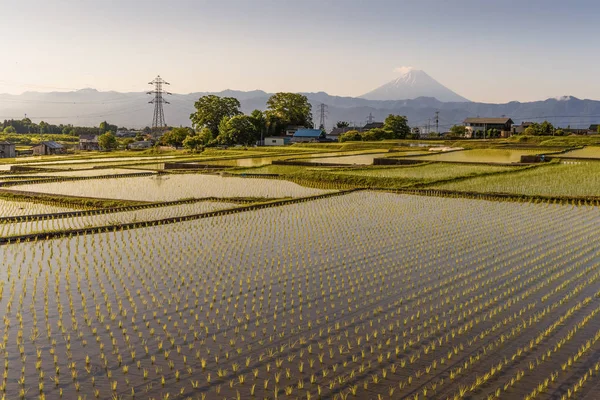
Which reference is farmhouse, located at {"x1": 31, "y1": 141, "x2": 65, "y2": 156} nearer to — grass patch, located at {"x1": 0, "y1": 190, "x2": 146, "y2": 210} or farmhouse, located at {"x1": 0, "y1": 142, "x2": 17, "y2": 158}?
farmhouse, located at {"x1": 0, "y1": 142, "x2": 17, "y2": 158}

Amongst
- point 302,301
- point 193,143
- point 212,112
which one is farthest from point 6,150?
point 302,301

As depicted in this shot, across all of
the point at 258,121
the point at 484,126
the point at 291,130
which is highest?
the point at 484,126

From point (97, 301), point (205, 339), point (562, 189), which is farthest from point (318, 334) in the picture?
point (562, 189)

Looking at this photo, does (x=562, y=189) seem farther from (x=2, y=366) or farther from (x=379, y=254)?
(x=2, y=366)

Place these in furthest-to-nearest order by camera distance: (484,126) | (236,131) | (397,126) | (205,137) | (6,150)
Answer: (484,126), (397,126), (236,131), (205,137), (6,150)

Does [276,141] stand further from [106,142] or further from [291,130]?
[106,142]

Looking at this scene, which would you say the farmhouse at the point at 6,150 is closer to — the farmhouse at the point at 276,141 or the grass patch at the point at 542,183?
the farmhouse at the point at 276,141
